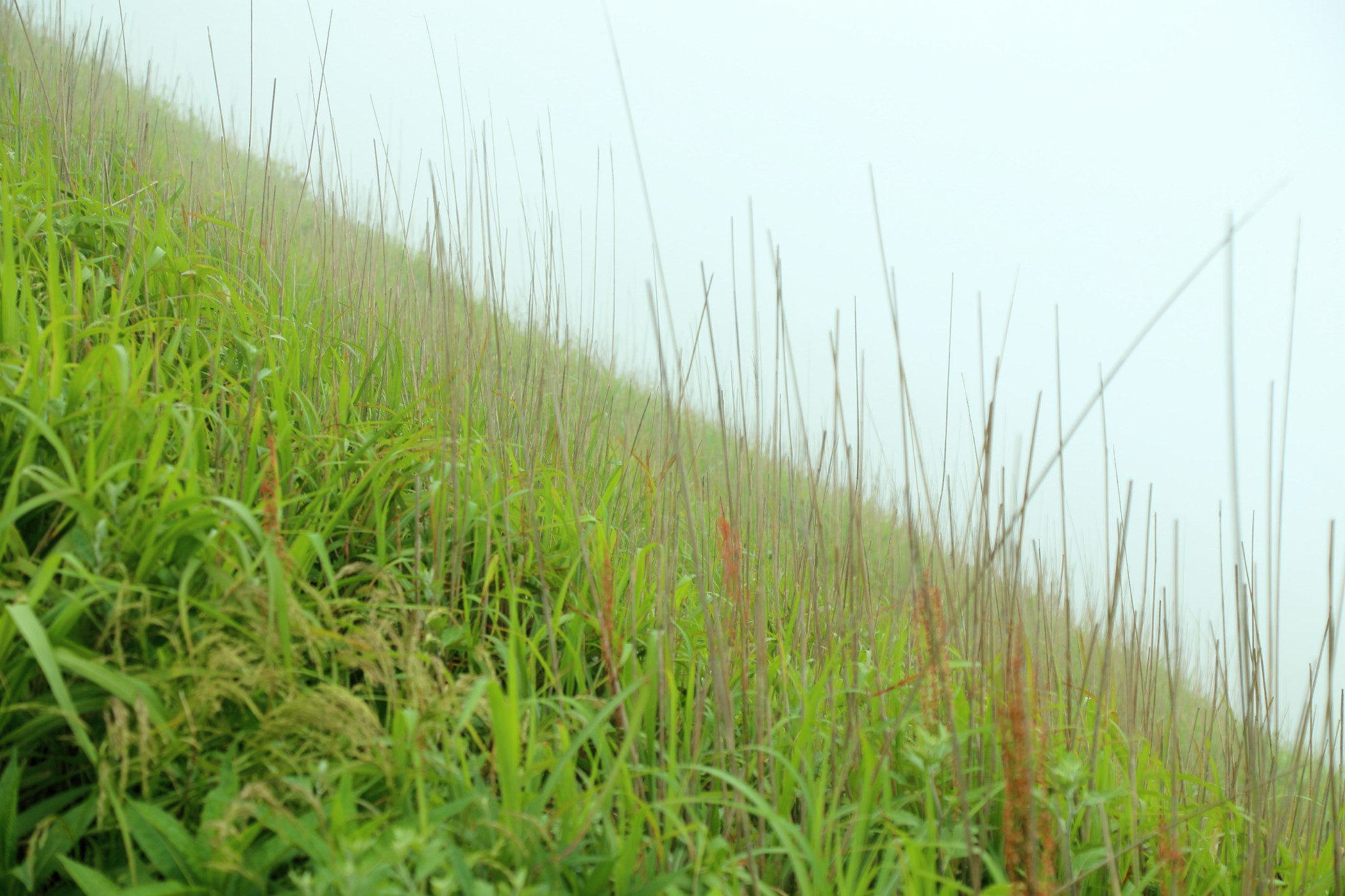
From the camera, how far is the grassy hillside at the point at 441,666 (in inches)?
29.4

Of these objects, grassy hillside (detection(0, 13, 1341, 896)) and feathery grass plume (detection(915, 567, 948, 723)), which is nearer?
grassy hillside (detection(0, 13, 1341, 896))

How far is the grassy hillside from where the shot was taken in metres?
0.75

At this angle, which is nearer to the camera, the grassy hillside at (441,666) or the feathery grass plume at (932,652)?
the grassy hillside at (441,666)

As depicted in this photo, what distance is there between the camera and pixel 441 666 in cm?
83

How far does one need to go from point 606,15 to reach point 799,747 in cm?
102

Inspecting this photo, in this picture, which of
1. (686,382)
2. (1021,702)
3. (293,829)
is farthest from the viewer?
(686,382)

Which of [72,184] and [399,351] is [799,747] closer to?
[399,351]

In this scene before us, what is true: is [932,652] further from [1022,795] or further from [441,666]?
[441,666]

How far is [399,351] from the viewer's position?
57.5 inches

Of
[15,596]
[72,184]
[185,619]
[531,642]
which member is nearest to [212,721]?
[185,619]

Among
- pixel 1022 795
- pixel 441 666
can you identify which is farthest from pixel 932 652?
pixel 441 666

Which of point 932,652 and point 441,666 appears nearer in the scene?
point 441,666

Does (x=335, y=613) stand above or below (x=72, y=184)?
below

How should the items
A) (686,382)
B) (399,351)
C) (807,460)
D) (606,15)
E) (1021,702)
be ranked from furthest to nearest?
(686,382), (399,351), (807,460), (606,15), (1021,702)
